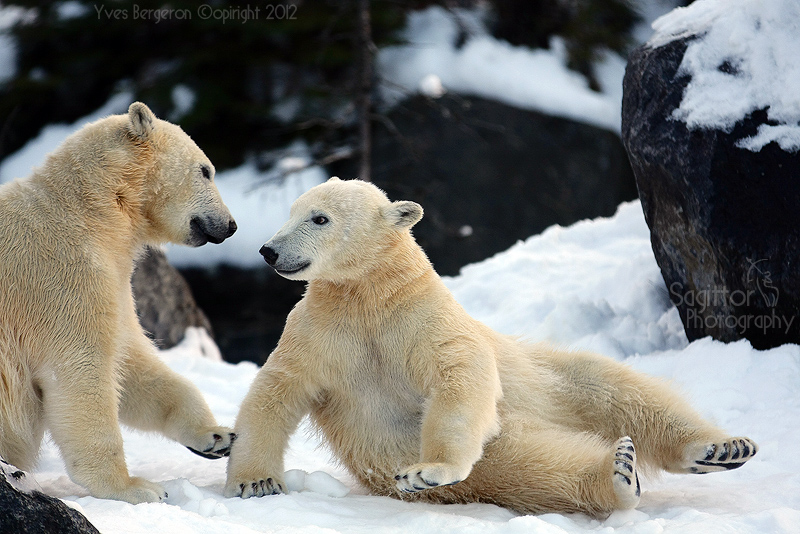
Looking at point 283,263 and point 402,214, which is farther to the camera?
point 402,214

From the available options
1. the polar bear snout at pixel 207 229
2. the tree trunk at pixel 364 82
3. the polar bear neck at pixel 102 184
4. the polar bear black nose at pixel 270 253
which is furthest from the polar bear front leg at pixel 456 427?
the tree trunk at pixel 364 82

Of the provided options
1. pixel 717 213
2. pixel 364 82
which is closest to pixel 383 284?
pixel 717 213

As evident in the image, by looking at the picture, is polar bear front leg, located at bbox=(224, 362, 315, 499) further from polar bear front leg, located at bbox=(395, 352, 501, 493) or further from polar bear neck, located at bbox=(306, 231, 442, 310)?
polar bear front leg, located at bbox=(395, 352, 501, 493)

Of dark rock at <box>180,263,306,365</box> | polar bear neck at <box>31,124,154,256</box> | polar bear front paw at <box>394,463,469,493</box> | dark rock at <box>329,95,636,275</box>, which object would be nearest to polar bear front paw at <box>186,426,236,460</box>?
polar bear neck at <box>31,124,154,256</box>

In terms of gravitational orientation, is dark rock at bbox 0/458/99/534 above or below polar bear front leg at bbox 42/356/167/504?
below

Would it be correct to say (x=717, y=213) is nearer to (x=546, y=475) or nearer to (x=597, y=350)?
(x=597, y=350)

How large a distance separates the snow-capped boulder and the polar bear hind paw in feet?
4.83

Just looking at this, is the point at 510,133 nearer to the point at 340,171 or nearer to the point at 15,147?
the point at 340,171

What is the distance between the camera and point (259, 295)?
1180cm

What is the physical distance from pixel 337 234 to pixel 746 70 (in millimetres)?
3042

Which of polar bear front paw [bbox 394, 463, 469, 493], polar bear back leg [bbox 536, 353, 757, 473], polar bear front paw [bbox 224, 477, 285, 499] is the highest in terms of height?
polar bear back leg [bbox 536, 353, 757, 473]

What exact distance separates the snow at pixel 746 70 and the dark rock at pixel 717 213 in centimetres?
6

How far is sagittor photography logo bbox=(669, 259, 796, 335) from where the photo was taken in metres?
4.84

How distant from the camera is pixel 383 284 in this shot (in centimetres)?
378
